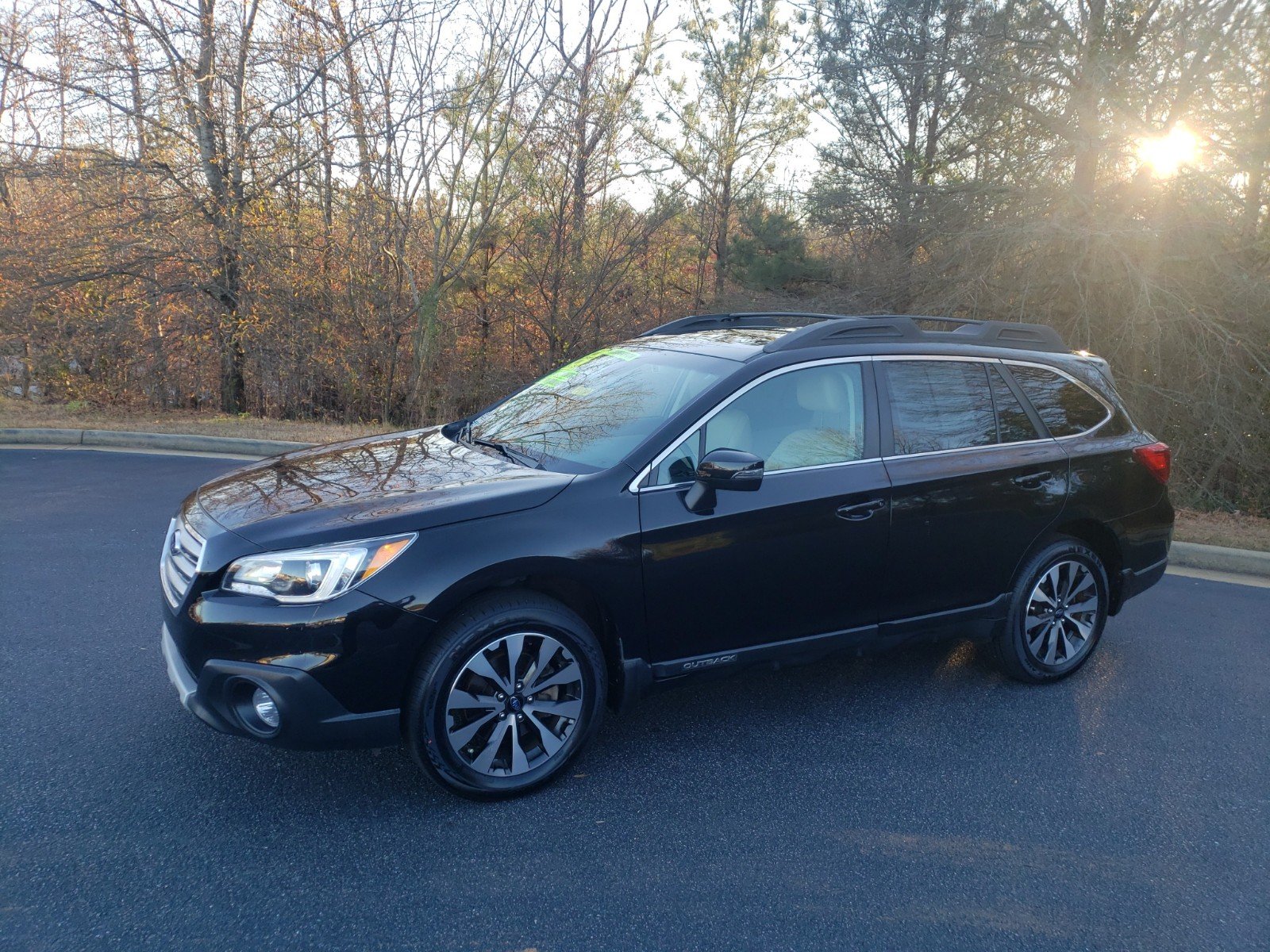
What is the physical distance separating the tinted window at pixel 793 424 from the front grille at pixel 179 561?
179 centimetres

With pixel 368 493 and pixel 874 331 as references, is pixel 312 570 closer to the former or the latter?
pixel 368 493

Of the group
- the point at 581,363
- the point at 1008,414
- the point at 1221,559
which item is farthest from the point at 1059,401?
the point at 1221,559

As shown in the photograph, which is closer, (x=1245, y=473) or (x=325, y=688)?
(x=325, y=688)

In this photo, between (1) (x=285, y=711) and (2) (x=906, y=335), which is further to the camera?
(2) (x=906, y=335)

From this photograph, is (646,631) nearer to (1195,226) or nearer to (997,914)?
(997,914)

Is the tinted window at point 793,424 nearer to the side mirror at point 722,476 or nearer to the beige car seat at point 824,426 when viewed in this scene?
the beige car seat at point 824,426

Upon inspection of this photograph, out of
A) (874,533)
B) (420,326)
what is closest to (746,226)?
(420,326)

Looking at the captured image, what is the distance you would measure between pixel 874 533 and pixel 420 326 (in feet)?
41.6

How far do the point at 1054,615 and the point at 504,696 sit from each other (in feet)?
9.47

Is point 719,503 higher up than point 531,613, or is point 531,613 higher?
point 719,503

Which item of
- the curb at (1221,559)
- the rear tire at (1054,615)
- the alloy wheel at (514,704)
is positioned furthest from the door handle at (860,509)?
the curb at (1221,559)

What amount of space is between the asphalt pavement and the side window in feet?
4.31

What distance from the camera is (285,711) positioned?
3.15 metres

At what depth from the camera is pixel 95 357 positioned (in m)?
15.5
